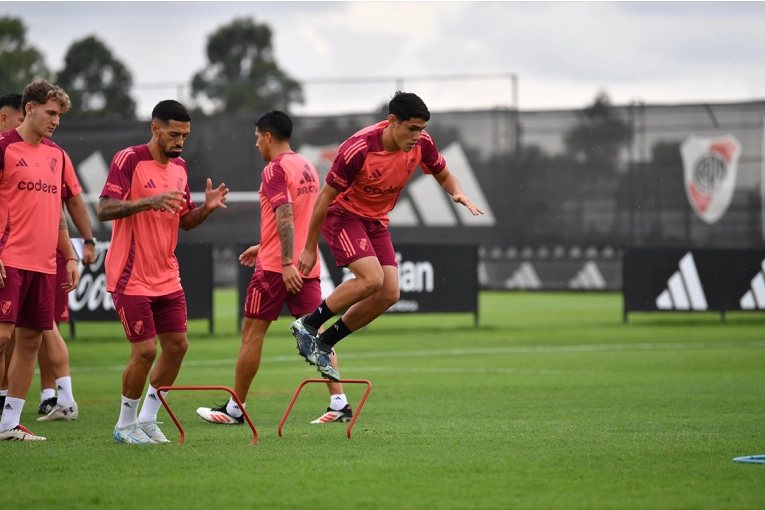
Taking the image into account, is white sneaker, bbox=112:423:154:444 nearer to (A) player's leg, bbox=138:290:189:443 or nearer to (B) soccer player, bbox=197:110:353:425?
(A) player's leg, bbox=138:290:189:443

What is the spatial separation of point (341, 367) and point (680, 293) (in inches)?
319

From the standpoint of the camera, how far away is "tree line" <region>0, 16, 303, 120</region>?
32.9 metres

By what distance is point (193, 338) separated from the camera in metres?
17.5

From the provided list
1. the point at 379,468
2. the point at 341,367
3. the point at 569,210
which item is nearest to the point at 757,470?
the point at 379,468

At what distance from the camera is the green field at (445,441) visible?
5.03 metres

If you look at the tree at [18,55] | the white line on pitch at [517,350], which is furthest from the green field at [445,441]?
the tree at [18,55]

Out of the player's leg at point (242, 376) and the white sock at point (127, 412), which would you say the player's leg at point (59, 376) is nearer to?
the player's leg at point (242, 376)

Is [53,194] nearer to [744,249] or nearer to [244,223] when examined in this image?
[744,249]

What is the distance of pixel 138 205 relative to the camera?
21.5ft

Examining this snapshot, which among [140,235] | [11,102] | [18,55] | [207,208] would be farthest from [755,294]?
[18,55]

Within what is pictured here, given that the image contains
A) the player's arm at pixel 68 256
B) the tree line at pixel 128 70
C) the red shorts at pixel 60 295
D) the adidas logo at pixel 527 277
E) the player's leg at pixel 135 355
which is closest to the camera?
the player's leg at pixel 135 355

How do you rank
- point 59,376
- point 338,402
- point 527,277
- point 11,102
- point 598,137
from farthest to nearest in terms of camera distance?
point 527,277 → point 598,137 → point 59,376 → point 11,102 → point 338,402

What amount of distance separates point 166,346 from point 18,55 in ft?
218

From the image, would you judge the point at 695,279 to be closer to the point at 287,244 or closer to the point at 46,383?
the point at 287,244
